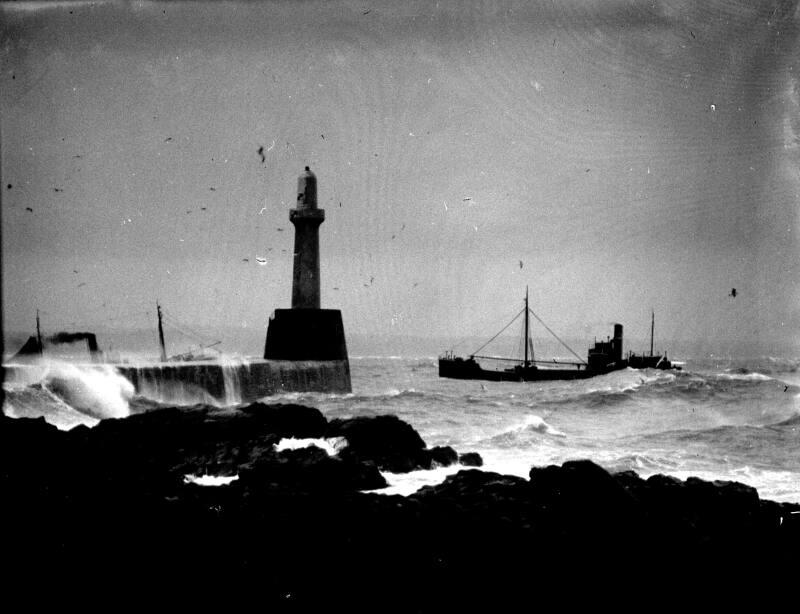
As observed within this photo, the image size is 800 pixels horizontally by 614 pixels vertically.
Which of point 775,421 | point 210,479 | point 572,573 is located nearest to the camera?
point 572,573

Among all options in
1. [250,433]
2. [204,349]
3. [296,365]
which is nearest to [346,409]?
[296,365]

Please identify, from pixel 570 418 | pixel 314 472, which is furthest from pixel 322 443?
pixel 570 418

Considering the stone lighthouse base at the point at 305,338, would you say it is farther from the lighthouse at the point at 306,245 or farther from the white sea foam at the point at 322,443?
the white sea foam at the point at 322,443

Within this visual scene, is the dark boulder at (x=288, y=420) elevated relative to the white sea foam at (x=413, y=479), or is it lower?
elevated

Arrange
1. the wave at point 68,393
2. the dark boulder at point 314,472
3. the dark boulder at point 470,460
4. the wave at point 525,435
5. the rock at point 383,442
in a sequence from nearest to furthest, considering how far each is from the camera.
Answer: the dark boulder at point 314,472 < the rock at point 383,442 < the dark boulder at point 470,460 < the wave at point 525,435 < the wave at point 68,393

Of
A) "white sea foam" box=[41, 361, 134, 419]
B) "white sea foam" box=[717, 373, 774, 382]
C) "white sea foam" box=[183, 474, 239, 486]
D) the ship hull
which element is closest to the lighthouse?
"white sea foam" box=[41, 361, 134, 419]

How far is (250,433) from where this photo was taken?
1184 centimetres

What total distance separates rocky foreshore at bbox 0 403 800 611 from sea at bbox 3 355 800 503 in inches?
91.3

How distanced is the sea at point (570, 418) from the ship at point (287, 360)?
0.37 m

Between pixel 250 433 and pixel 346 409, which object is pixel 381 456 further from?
pixel 346 409

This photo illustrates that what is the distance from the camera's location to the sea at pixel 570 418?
1209 cm

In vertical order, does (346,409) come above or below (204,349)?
below

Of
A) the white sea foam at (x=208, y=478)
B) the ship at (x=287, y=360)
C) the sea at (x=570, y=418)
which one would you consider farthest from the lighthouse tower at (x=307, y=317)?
the white sea foam at (x=208, y=478)

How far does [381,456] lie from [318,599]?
5.58 metres
